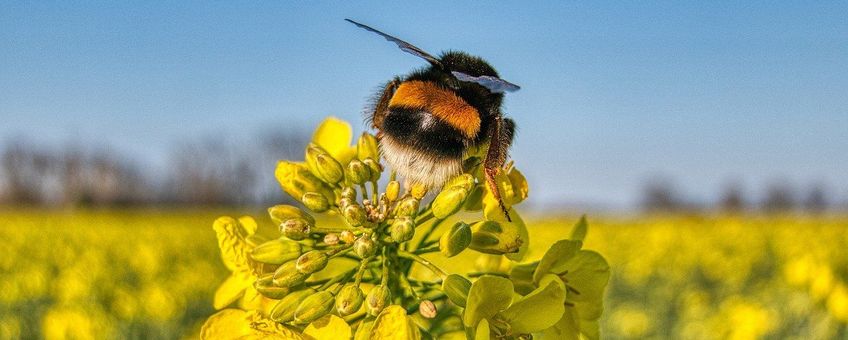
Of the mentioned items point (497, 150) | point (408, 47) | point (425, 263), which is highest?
point (408, 47)

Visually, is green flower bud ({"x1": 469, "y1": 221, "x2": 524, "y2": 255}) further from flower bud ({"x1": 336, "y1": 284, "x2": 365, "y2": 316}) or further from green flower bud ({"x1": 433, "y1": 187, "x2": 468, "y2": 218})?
flower bud ({"x1": 336, "y1": 284, "x2": 365, "y2": 316})

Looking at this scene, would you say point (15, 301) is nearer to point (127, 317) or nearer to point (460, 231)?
point (127, 317)

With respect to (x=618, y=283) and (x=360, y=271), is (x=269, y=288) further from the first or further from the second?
(x=618, y=283)

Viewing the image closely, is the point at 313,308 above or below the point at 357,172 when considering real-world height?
below

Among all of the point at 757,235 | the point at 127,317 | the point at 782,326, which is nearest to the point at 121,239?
the point at 127,317

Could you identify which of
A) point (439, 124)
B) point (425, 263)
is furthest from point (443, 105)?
point (425, 263)

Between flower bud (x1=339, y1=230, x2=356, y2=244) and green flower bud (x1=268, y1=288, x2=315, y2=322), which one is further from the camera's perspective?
flower bud (x1=339, y1=230, x2=356, y2=244)

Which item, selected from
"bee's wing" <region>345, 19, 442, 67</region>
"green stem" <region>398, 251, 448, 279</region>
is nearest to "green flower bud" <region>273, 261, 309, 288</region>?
"green stem" <region>398, 251, 448, 279</region>
